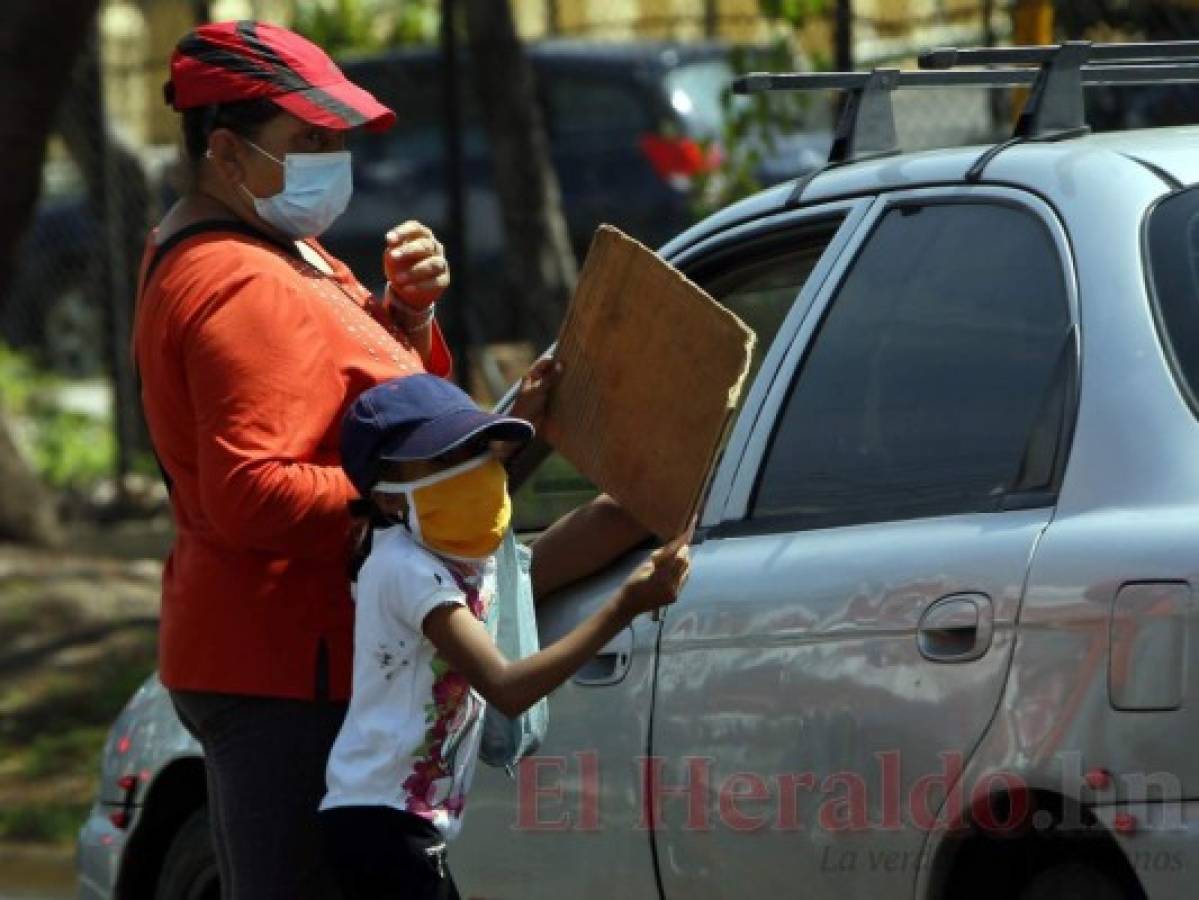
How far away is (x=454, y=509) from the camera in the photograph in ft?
12.7

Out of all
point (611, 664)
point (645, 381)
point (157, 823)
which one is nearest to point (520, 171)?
point (157, 823)

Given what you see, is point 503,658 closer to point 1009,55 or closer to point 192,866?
point 1009,55

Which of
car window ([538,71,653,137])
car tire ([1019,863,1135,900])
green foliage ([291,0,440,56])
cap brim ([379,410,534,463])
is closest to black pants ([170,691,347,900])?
cap brim ([379,410,534,463])

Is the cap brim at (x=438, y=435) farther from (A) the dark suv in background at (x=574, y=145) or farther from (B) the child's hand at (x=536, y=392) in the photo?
(A) the dark suv in background at (x=574, y=145)

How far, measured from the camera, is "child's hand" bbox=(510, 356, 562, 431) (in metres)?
4.27

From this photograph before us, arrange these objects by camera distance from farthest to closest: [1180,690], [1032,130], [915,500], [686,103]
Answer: [686,103]
[1032,130]
[915,500]
[1180,690]

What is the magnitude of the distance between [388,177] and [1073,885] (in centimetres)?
1156

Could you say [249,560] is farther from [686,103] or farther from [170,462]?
[686,103]

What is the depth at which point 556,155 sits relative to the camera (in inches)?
585

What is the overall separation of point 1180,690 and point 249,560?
4.51 ft

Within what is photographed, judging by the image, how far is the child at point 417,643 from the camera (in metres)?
3.83

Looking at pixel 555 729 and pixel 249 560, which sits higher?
pixel 249 560

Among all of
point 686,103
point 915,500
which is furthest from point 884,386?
point 686,103

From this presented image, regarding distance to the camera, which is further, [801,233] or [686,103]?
[686,103]
